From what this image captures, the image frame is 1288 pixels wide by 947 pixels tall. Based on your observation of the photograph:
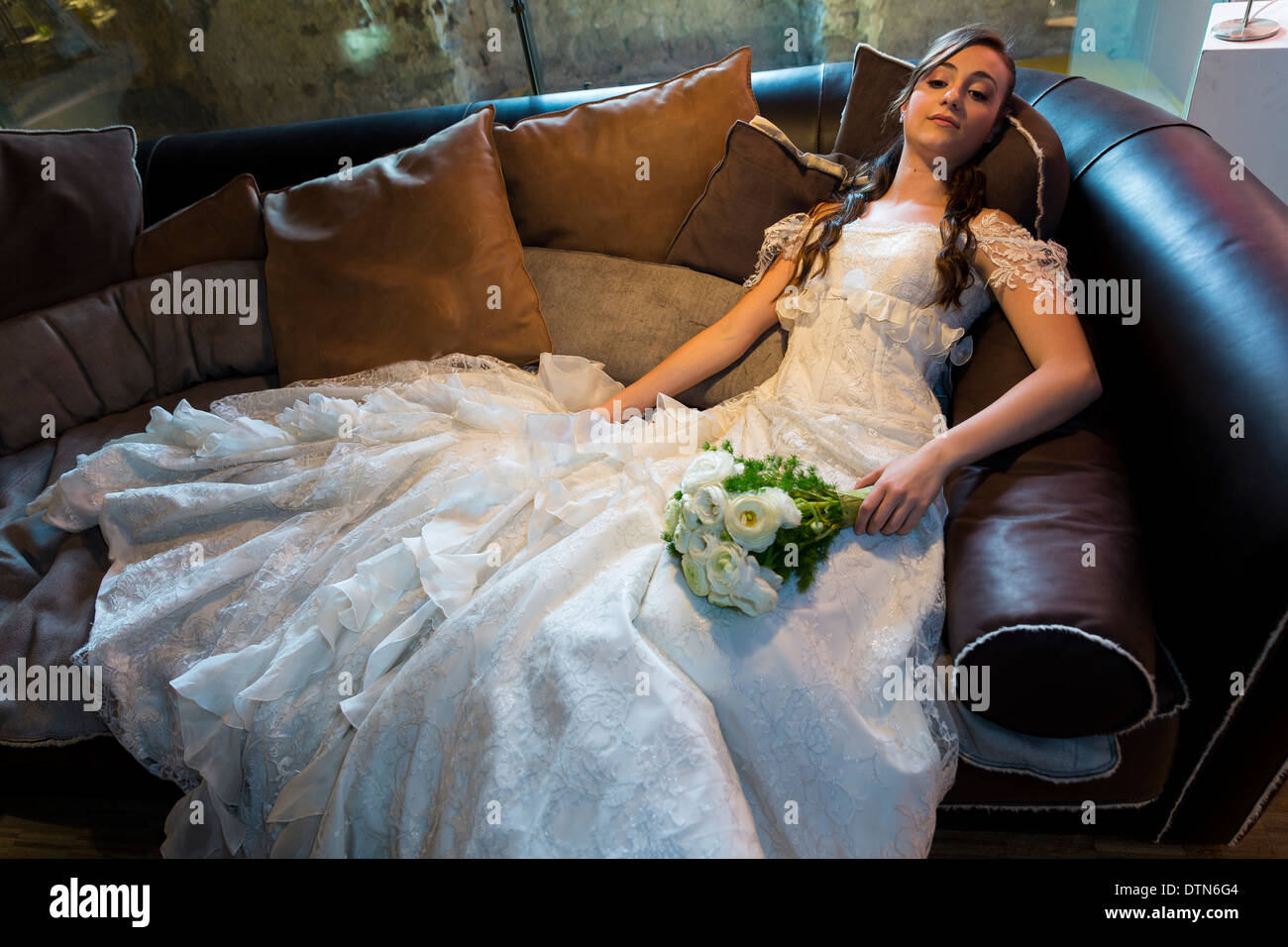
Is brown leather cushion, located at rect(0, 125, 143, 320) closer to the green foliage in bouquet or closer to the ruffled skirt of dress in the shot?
the ruffled skirt of dress

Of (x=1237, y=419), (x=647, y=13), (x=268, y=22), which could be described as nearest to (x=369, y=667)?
(x=1237, y=419)

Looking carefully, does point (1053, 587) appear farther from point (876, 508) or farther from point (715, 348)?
point (715, 348)

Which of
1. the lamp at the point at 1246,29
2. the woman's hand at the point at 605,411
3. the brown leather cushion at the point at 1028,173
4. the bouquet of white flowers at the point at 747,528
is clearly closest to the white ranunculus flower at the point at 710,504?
the bouquet of white flowers at the point at 747,528

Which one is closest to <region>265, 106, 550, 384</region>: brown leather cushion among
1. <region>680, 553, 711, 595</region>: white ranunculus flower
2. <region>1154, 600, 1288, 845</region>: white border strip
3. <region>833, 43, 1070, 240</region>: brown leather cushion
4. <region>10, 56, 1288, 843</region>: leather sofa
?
<region>10, 56, 1288, 843</region>: leather sofa

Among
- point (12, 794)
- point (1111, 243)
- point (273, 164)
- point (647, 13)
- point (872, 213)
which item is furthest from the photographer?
point (647, 13)

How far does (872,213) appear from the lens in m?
1.73

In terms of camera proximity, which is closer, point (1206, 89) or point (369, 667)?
point (369, 667)

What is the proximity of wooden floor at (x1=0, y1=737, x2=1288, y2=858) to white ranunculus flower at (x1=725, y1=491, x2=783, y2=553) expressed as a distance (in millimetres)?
731

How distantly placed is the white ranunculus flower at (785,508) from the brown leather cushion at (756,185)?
3.04ft

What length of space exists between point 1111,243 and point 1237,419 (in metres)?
0.53

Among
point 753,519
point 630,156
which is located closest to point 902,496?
point 753,519

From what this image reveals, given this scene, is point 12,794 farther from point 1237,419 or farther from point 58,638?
point 1237,419

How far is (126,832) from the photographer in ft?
5.39

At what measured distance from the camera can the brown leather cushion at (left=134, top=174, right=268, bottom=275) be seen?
2000 millimetres
